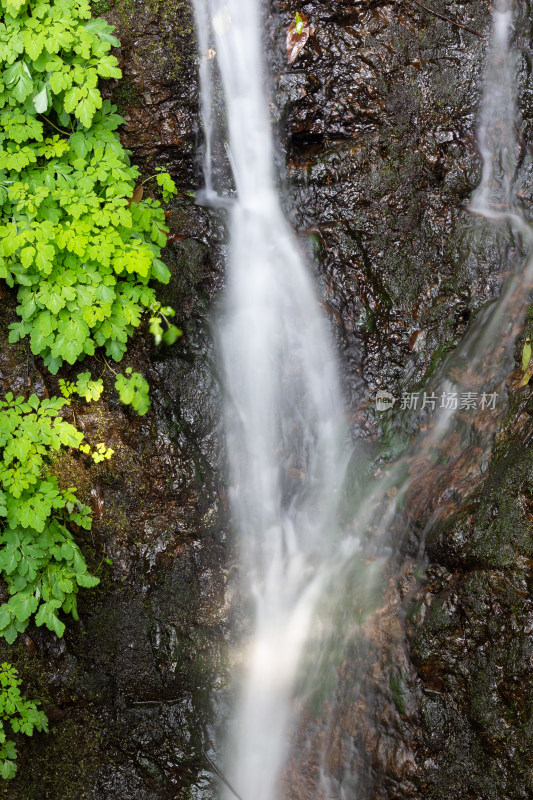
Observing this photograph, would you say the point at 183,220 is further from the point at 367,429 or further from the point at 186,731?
the point at 186,731

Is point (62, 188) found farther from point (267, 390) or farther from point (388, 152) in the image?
point (388, 152)

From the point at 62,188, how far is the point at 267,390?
5.54 ft

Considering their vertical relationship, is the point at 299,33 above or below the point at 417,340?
above

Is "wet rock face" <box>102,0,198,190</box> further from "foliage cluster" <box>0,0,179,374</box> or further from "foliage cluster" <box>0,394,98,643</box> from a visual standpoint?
"foliage cluster" <box>0,394,98,643</box>

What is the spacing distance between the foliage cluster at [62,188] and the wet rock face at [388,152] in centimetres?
142

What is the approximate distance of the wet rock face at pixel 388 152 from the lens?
13.3 feet

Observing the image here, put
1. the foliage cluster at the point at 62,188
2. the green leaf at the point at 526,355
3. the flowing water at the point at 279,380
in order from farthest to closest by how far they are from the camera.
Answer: the flowing water at the point at 279,380 → the green leaf at the point at 526,355 → the foliage cluster at the point at 62,188

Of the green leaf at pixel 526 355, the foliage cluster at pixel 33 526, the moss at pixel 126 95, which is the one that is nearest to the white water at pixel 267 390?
the moss at pixel 126 95

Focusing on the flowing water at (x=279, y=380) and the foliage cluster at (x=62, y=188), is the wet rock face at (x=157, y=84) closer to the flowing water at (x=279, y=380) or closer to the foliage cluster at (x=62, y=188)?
the flowing water at (x=279, y=380)

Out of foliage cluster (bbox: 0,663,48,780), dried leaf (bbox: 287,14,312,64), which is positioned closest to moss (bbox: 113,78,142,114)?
dried leaf (bbox: 287,14,312,64)

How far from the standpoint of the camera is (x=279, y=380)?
4059mm

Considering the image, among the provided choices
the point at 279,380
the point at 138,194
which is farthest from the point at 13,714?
the point at 138,194

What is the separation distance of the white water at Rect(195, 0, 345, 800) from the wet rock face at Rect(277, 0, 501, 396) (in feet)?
0.78

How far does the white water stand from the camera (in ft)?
12.3
